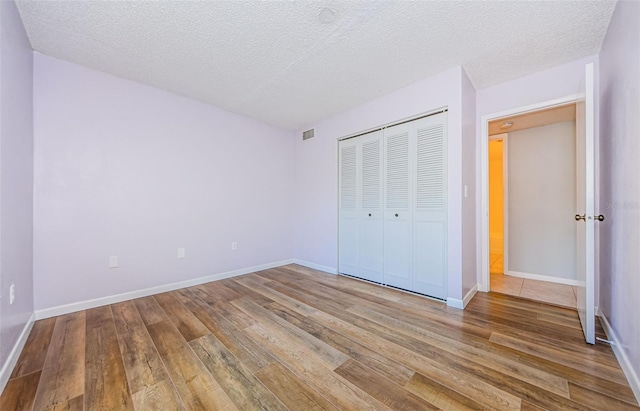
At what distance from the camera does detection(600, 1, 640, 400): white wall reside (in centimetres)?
147

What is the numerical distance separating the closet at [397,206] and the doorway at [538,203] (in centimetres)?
108

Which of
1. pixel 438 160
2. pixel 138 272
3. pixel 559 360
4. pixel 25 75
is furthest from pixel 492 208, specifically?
pixel 25 75

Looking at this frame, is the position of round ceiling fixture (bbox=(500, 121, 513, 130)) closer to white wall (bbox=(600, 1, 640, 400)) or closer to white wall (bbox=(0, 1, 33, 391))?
white wall (bbox=(600, 1, 640, 400))

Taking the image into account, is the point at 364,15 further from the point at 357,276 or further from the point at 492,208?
the point at 492,208

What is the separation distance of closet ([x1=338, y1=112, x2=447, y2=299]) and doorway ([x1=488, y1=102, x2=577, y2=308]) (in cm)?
108

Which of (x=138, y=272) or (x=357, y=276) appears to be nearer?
(x=138, y=272)

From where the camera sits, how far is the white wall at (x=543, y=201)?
3.43 meters

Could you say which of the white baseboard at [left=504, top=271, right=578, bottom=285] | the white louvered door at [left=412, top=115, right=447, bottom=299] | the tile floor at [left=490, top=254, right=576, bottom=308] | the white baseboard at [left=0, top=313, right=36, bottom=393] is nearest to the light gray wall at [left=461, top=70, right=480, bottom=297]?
the white louvered door at [left=412, top=115, right=447, bottom=299]

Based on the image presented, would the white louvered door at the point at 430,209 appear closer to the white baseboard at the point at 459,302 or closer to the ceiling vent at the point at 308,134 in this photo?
the white baseboard at the point at 459,302

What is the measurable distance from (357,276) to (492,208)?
436 centimetres

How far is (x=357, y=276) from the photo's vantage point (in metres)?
3.61

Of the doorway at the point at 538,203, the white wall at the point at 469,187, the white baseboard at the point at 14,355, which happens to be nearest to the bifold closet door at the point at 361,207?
the white wall at the point at 469,187

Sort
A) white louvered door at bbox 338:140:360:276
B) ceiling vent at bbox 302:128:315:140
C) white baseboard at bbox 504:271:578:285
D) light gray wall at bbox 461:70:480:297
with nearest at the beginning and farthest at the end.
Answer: light gray wall at bbox 461:70:480:297
white baseboard at bbox 504:271:578:285
white louvered door at bbox 338:140:360:276
ceiling vent at bbox 302:128:315:140

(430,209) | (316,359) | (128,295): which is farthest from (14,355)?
(430,209)
